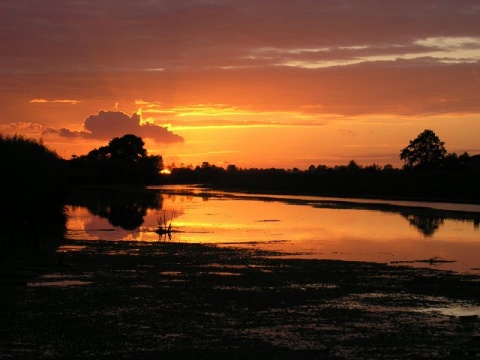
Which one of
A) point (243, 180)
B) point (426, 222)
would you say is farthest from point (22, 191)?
point (243, 180)

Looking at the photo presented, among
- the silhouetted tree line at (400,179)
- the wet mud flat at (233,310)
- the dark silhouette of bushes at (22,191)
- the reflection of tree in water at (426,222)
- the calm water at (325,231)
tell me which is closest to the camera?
the wet mud flat at (233,310)

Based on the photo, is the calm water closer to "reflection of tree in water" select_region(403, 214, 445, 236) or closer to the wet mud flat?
"reflection of tree in water" select_region(403, 214, 445, 236)

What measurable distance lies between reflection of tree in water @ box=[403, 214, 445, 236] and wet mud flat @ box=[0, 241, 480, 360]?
23.8 metres

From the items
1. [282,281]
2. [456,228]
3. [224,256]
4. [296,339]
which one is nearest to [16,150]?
[224,256]

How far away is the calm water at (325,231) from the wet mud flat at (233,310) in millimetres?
6831

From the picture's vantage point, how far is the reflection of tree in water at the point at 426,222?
53438mm

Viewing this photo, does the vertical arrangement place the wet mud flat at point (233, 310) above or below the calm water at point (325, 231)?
below

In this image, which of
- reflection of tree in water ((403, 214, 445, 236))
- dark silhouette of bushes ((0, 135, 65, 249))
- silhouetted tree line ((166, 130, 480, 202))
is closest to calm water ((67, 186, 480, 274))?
reflection of tree in water ((403, 214, 445, 236))

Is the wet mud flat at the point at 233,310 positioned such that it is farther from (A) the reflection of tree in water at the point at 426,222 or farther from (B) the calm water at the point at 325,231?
(A) the reflection of tree in water at the point at 426,222

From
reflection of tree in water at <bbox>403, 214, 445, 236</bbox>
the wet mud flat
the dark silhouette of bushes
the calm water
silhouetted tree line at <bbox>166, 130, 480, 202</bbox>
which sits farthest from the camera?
silhouetted tree line at <bbox>166, 130, 480, 202</bbox>

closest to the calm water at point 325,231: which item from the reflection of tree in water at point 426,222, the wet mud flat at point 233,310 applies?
the reflection of tree in water at point 426,222

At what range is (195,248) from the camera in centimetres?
3825

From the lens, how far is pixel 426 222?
203 ft

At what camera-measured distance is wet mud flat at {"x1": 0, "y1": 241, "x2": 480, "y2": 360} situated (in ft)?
52.6
